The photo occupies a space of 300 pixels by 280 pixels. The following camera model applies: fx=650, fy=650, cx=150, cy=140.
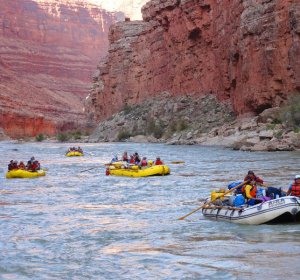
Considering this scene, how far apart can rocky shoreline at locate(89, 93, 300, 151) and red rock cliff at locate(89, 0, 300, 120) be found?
205 centimetres

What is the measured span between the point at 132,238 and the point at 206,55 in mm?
67210

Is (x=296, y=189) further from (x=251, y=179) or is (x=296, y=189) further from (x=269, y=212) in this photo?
(x=251, y=179)

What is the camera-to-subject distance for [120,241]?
1519 centimetres

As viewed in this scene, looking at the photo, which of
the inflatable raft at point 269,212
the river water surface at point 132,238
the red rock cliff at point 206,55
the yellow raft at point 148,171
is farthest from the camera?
the red rock cliff at point 206,55

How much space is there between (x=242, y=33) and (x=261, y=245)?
50.1m

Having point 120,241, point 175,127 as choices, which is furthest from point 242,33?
point 120,241

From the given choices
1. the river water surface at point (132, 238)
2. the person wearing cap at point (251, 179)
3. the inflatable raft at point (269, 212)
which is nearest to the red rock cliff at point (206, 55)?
the river water surface at point (132, 238)

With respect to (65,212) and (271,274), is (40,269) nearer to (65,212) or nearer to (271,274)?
(271,274)

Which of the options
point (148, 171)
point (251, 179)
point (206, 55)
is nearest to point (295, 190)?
point (251, 179)

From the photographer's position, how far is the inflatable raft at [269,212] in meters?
16.1

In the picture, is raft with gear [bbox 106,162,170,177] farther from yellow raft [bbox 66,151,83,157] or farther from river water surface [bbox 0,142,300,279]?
yellow raft [bbox 66,151,83,157]

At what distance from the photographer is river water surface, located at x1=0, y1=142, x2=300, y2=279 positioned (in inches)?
487

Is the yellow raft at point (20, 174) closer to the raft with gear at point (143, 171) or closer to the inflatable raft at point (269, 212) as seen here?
the raft with gear at point (143, 171)

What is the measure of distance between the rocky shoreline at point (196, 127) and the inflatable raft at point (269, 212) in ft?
94.3
